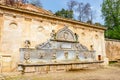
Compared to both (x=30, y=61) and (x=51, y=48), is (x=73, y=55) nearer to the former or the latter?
(x=51, y=48)

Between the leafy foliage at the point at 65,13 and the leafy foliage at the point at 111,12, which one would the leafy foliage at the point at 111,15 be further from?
the leafy foliage at the point at 65,13

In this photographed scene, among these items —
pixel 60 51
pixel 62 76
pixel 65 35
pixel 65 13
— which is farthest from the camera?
pixel 65 13

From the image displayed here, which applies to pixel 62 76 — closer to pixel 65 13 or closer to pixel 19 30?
pixel 19 30

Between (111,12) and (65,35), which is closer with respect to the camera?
(65,35)

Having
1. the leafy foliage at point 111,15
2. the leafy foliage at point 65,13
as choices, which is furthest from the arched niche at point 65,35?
the leafy foliage at point 65,13

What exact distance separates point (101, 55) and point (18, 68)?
8.47 meters

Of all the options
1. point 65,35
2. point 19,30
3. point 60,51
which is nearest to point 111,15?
point 65,35

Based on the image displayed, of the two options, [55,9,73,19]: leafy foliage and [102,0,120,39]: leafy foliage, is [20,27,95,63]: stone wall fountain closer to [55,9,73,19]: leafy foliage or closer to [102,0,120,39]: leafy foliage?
[102,0,120,39]: leafy foliage

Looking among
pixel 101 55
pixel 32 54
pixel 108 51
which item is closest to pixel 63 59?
pixel 32 54

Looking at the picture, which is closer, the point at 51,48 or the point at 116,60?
the point at 51,48

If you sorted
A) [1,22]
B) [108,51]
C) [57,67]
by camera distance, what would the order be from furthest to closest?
[108,51]
[57,67]
[1,22]

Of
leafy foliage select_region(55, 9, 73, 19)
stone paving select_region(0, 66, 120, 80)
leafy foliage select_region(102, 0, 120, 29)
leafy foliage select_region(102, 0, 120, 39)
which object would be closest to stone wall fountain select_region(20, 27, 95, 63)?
stone paving select_region(0, 66, 120, 80)

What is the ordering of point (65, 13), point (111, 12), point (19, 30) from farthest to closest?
1. point (65, 13)
2. point (111, 12)
3. point (19, 30)

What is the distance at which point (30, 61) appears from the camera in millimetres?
9789
